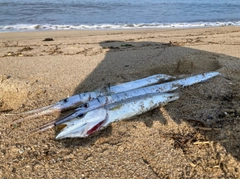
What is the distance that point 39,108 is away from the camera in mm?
3066

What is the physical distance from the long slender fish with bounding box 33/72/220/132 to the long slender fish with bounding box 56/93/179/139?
0.10m

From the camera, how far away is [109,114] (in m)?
2.64

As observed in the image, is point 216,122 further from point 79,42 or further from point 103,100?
point 79,42

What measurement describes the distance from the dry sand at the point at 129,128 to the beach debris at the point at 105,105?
4.3 inches

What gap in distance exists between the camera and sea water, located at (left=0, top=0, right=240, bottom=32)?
11.1m

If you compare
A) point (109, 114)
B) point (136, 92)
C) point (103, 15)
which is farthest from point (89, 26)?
point (109, 114)

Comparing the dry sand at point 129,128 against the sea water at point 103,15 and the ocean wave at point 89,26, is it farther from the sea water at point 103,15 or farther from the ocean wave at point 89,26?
the sea water at point 103,15

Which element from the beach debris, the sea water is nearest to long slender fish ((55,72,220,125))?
the beach debris

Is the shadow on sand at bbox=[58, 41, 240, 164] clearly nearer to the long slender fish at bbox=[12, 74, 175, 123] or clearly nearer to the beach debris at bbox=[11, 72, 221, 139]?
the beach debris at bbox=[11, 72, 221, 139]

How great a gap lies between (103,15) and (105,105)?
11.3 m

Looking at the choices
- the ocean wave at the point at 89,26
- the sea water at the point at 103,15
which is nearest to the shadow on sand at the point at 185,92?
the ocean wave at the point at 89,26

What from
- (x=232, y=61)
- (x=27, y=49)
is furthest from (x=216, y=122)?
(x=27, y=49)

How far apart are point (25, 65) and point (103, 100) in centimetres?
272

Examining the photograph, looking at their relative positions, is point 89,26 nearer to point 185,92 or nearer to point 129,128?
point 185,92
